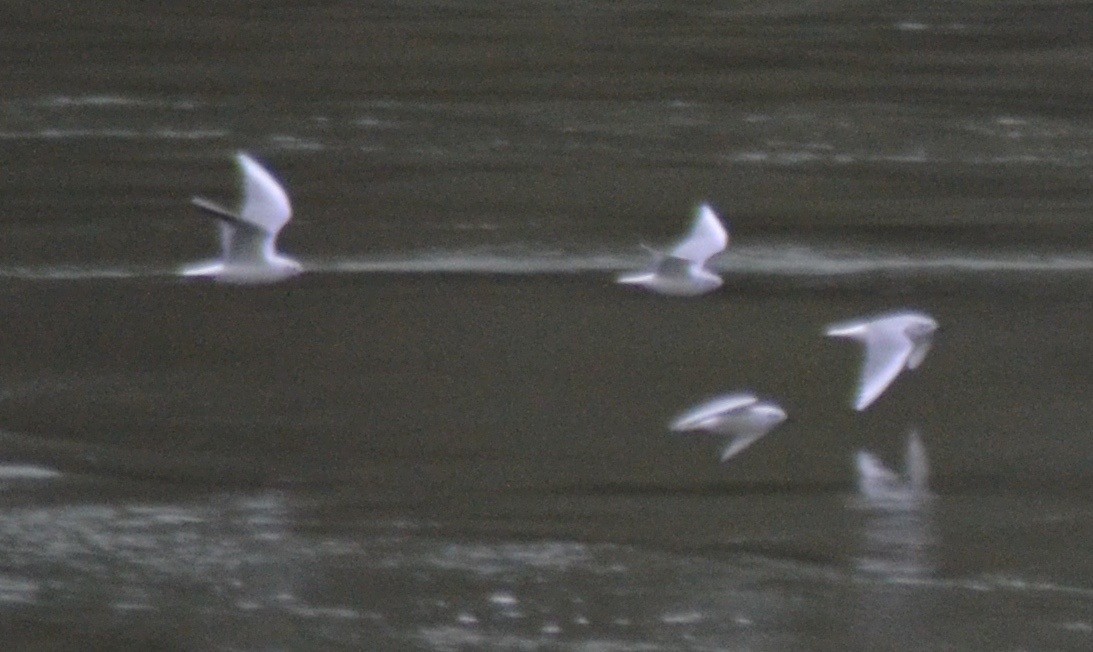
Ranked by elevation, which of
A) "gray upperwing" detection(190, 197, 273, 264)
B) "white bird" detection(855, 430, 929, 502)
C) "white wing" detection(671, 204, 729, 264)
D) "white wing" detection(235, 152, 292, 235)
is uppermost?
"white wing" detection(235, 152, 292, 235)

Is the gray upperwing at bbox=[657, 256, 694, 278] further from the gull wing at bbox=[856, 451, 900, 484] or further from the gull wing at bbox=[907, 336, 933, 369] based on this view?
the gull wing at bbox=[856, 451, 900, 484]

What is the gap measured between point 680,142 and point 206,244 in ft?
7.50

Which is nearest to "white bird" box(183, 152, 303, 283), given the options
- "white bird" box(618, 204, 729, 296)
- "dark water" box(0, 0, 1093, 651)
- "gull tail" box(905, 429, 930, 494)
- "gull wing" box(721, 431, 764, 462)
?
"dark water" box(0, 0, 1093, 651)

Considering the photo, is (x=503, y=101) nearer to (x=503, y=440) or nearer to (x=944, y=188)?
(x=944, y=188)

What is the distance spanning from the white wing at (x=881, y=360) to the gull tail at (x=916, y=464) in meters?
0.17

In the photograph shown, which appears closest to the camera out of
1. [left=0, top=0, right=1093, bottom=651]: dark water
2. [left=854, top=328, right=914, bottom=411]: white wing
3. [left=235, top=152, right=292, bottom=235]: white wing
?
[left=0, top=0, right=1093, bottom=651]: dark water

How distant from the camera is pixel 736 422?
23.1 ft

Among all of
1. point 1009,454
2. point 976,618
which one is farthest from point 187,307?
point 976,618

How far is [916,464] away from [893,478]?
5.6 inches

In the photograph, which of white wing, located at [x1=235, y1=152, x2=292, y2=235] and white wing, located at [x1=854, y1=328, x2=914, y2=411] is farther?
white wing, located at [x1=235, y1=152, x2=292, y2=235]

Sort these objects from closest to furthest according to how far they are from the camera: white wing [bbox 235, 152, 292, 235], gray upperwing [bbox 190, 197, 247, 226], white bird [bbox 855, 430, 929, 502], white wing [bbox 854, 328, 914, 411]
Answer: gray upperwing [bbox 190, 197, 247, 226] → white bird [bbox 855, 430, 929, 502] → white wing [bbox 854, 328, 914, 411] → white wing [bbox 235, 152, 292, 235]

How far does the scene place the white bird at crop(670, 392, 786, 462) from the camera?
22.9 ft

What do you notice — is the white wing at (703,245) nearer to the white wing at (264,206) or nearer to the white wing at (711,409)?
the white wing at (711,409)

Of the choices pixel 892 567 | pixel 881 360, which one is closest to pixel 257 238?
pixel 881 360
